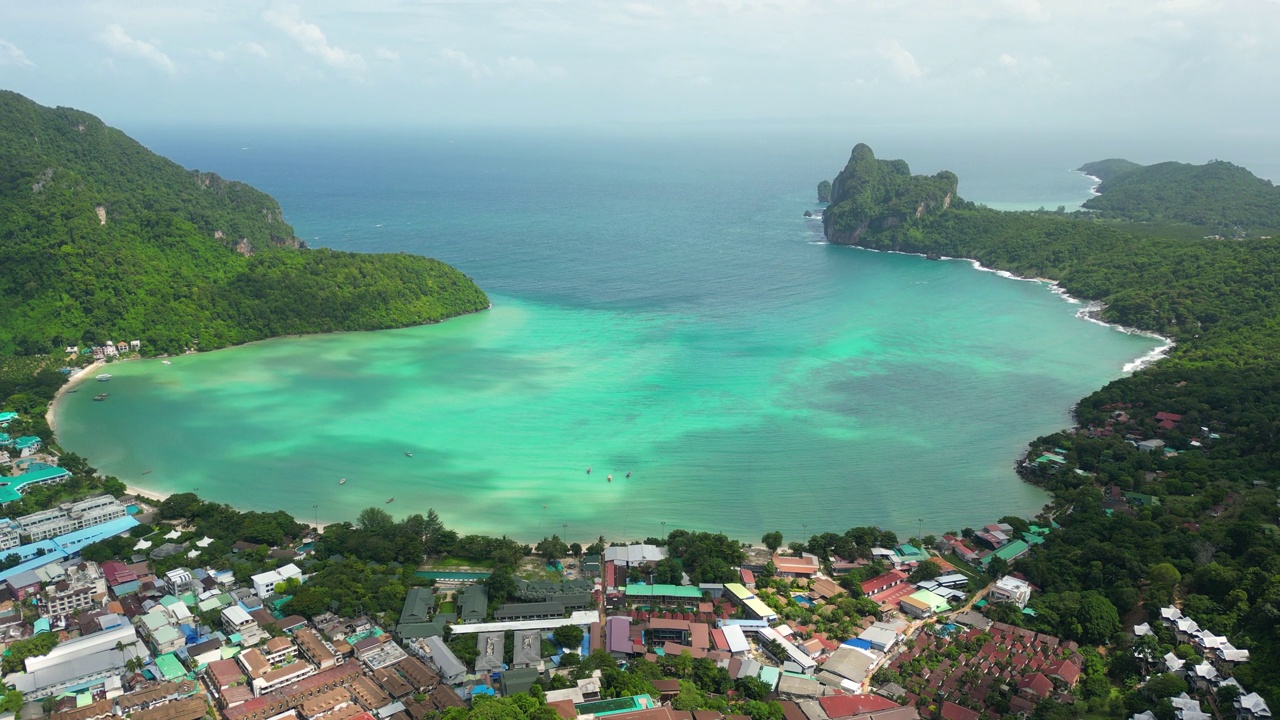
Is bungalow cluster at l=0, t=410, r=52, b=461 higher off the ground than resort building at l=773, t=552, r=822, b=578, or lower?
higher

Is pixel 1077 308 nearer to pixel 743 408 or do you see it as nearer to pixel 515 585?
pixel 743 408

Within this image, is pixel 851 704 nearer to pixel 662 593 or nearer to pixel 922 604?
pixel 922 604

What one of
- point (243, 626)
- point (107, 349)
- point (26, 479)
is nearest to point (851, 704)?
point (243, 626)

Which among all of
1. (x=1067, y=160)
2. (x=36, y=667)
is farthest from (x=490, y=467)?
(x=1067, y=160)

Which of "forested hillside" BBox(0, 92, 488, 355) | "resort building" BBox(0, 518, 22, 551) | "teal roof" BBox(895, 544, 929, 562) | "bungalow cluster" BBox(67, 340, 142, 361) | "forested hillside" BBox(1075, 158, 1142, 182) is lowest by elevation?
"teal roof" BBox(895, 544, 929, 562)

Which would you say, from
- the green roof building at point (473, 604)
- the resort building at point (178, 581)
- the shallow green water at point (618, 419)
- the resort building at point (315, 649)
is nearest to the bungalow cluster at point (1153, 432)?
the shallow green water at point (618, 419)

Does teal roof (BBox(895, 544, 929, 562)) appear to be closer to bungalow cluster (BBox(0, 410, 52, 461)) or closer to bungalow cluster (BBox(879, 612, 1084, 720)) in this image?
bungalow cluster (BBox(879, 612, 1084, 720))

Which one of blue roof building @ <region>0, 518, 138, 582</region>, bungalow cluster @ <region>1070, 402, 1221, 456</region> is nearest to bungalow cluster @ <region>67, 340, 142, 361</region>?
blue roof building @ <region>0, 518, 138, 582</region>
